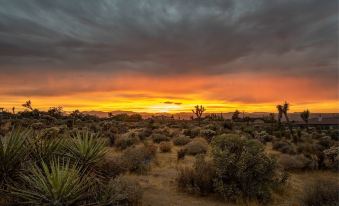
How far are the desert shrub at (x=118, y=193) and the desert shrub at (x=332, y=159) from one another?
31.9 ft

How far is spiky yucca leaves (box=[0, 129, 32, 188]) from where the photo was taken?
7.02 metres

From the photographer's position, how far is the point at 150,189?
34.7ft

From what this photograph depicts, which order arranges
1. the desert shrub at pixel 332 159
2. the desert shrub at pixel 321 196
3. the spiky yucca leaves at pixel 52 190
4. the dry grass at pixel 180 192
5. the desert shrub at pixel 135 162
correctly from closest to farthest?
the spiky yucca leaves at pixel 52 190 < the desert shrub at pixel 321 196 < the dry grass at pixel 180 192 < the desert shrub at pixel 135 162 < the desert shrub at pixel 332 159

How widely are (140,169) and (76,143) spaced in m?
5.07

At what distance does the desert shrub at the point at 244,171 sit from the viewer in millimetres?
9539

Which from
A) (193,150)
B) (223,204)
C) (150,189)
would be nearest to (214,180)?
(223,204)

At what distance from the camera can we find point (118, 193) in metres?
7.63

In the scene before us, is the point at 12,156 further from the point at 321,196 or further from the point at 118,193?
the point at 321,196

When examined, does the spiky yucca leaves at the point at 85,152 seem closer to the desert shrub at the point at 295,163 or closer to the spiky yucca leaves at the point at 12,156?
the spiky yucca leaves at the point at 12,156

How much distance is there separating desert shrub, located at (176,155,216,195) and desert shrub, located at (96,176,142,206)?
78.1 inches

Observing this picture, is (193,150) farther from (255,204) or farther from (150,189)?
(255,204)

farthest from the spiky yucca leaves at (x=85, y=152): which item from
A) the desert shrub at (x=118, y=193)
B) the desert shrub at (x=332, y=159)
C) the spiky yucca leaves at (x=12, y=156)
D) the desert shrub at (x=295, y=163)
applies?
the desert shrub at (x=332, y=159)

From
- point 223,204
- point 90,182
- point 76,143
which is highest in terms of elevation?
point 76,143

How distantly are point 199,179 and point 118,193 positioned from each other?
3299 mm
